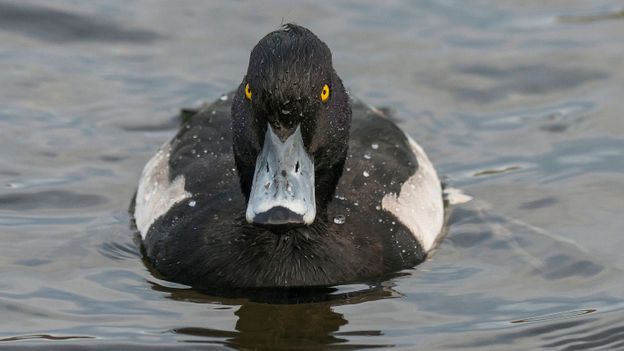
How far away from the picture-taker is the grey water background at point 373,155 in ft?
27.2

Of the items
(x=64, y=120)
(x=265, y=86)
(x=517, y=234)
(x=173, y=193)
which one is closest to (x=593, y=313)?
(x=517, y=234)

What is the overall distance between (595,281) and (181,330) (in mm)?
2899

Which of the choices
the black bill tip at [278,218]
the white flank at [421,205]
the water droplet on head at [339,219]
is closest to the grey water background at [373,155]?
the white flank at [421,205]

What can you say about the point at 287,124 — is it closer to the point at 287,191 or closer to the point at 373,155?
the point at 287,191

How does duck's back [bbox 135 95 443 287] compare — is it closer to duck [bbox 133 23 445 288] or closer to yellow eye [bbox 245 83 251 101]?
duck [bbox 133 23 445 288]

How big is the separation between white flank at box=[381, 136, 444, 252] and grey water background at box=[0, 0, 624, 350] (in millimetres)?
178

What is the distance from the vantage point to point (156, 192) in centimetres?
991

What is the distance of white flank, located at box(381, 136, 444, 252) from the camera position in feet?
31.3

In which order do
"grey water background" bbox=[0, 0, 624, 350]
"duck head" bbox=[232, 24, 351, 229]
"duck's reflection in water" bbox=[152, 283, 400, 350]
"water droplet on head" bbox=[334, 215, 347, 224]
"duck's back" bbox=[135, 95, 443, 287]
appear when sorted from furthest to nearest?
1. "water droplet on head" bbox=[334, 215, 347, 224]
2. "duck's back" bbox=[135, 95, 443, 287]
3. "grey water background" bbox=[0, 0, 624, 350]
4. "duck's reflection in water" bbox=[152, 283, 400, 350]
5. "duck head" bbox=[232, 24, 351, 229]

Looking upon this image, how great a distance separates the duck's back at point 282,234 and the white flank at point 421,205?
0.03 ft

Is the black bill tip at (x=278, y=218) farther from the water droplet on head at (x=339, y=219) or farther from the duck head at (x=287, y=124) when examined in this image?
the water droplet on head at (x=339, y=219)

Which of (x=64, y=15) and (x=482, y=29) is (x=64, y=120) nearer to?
(x=64, y=15)

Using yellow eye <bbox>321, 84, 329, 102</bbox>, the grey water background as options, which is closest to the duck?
yellow eye <bbox>321, 84, 329, 102</bbox>

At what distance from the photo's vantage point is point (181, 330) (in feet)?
26.6
